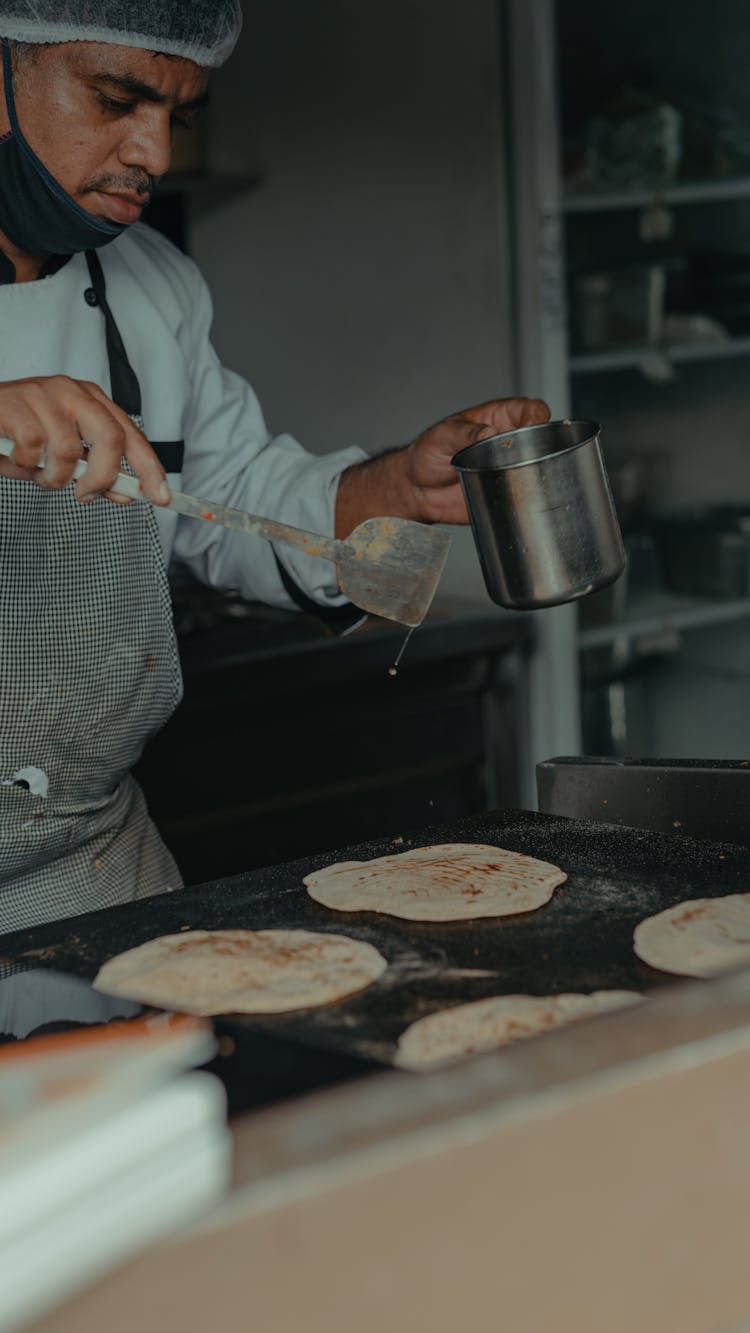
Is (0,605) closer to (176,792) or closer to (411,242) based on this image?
(176,792)

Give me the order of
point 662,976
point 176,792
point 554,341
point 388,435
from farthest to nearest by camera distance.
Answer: point 388,435 → point 554,341 → point 176,792 → point 662,976

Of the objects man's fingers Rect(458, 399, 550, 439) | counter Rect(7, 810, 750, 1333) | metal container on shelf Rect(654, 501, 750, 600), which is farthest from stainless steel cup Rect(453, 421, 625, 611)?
metal container on shelf Rect(654, 501, 750, 600)

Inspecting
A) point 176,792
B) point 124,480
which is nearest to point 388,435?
point 176,792

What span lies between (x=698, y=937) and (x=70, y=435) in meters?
0.78

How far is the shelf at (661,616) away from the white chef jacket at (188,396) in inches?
56.2

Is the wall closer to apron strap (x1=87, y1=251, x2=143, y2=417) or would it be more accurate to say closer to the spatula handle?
apron strap (x1=87, y1=251, x2=143, y2=417)

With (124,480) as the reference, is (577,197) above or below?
above

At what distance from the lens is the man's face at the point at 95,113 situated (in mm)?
1658

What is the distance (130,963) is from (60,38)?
1.03 meters

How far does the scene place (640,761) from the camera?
6.00 feet

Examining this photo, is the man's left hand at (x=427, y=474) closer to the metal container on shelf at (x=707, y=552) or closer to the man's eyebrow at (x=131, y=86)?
the man's eyebrow at (x=131, y=86)

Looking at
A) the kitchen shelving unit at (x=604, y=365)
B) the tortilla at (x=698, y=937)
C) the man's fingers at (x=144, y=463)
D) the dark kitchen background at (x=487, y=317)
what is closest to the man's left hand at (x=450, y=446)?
the man's fingers at (x=144, y=463)

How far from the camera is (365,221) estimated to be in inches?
139

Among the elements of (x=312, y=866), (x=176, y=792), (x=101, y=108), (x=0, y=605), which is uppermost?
(x=101, y=108)
